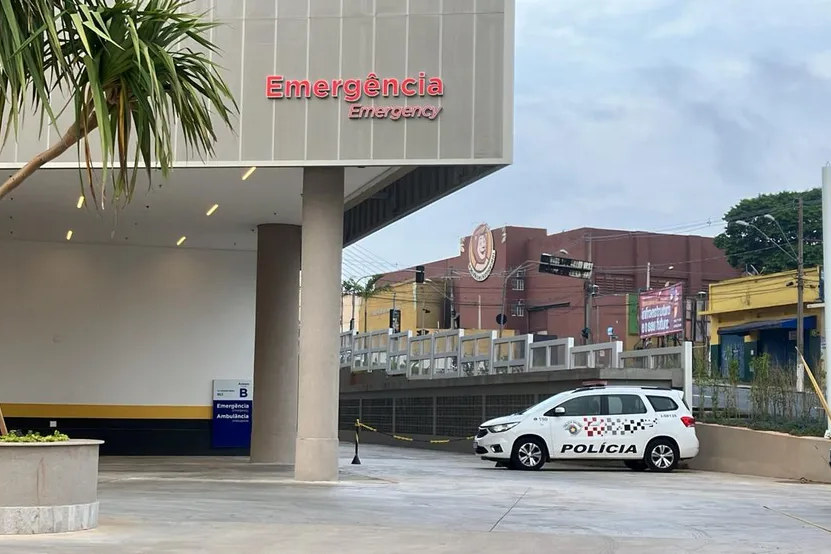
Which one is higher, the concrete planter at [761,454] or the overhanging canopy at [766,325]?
the overhanging canopy at [766,325]

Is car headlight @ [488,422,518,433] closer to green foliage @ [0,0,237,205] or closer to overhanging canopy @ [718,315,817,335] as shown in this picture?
green foliage @ [0,0,237,205]

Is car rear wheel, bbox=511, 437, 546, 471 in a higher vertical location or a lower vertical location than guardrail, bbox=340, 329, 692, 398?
lower

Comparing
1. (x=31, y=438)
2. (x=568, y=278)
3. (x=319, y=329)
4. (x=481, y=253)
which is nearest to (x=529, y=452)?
(x=319, y=329)

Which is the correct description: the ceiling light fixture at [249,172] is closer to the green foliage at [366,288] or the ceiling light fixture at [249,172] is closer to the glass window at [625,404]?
the glass window at [625,404]

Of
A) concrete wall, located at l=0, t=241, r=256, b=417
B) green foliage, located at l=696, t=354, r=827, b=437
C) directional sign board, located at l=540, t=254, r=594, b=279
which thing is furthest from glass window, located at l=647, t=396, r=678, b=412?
directional sign board, located at l=540, t=254, r=594, b=279

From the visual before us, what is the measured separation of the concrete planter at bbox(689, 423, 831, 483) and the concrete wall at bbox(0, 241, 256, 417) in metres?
11.1

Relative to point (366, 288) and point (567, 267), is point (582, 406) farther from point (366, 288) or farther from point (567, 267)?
point (366, 288)

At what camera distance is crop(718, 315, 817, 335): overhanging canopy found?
49719 millimetres

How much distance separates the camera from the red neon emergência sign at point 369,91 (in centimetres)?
1723

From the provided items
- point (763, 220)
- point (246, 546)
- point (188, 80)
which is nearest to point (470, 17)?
point (188, 80)

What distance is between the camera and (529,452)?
2297 cm

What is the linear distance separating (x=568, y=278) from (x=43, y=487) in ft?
214

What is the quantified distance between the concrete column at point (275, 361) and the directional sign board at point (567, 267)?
128 feet

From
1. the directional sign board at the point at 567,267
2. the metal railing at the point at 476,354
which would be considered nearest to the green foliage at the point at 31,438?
the metal railing at the point at 476,354
